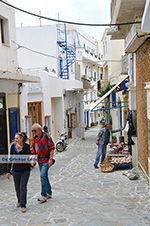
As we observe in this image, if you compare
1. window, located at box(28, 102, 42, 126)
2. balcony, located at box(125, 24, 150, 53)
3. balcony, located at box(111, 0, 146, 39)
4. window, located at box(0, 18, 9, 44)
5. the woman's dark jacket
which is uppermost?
window, located at box(0, 18, 9, 44)

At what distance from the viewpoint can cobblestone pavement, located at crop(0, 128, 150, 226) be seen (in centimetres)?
646

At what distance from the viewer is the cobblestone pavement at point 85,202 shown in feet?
21.2

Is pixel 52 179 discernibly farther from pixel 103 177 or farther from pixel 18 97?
pixel 18 97

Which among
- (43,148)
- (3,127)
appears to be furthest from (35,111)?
(43,148)

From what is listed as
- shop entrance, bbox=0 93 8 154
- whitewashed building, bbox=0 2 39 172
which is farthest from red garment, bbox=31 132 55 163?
shop entrance, bbox=0 93 8 154

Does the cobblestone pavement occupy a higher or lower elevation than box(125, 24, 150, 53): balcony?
lower

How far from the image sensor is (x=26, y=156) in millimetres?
7125

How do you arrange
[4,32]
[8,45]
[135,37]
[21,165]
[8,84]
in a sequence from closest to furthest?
[21,165], [135,37], [8,84], [8,45], [4,32]

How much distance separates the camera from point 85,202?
7.70 meters

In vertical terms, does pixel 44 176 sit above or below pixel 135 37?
below

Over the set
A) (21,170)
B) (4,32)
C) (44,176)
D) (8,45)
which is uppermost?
(4,32)

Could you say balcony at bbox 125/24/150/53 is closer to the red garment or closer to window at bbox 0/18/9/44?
the red garment

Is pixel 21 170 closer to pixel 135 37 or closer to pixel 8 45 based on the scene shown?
pixel 135 37

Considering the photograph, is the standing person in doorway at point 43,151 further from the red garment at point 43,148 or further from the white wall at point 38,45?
the white wall at point 38,45
